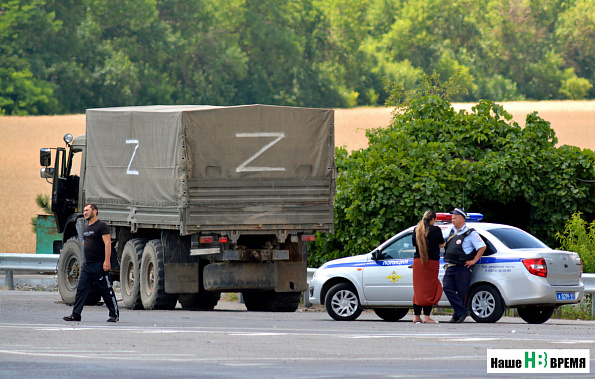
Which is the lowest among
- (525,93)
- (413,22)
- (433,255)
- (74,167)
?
(433,255)

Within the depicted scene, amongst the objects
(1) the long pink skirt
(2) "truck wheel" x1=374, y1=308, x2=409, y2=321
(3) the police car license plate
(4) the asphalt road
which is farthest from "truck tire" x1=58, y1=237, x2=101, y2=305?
(3) the police car license plate

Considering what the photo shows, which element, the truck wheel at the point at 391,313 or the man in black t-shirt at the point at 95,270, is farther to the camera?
the truck wheel at the point at 391,313

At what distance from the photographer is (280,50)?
4198 inches

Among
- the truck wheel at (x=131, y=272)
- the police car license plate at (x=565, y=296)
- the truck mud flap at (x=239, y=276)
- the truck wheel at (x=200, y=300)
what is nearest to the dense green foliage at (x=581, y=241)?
the police car license plate at (x=565, y=296)

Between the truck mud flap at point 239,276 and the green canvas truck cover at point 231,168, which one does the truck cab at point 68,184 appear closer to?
the green canvas truck cover at point 231,168

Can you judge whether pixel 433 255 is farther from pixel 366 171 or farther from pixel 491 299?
pixel 366 171

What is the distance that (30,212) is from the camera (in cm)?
6125

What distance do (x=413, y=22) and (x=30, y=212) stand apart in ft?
212

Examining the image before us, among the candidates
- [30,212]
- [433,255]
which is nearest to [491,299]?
[433,255]

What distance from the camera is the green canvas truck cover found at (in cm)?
1894

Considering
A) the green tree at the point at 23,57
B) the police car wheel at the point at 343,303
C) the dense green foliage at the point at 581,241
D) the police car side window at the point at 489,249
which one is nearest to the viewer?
the police car side window at the point at 489,249

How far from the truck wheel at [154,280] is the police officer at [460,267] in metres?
4.83

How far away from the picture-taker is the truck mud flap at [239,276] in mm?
19094

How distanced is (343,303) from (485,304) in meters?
2.29
